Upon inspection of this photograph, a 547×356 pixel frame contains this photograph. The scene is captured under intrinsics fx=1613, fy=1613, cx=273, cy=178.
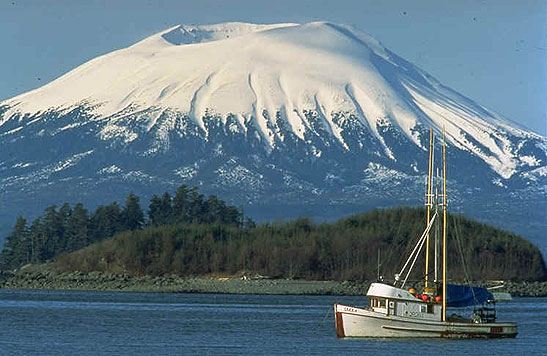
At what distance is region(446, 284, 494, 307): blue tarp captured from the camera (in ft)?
214

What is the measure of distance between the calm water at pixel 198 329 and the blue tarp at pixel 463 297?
2.09 m

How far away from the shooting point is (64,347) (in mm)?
59281

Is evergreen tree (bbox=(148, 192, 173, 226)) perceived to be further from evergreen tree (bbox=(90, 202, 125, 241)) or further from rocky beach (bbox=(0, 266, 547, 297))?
rocky beach (bbox=(0, 266, 547, 297))

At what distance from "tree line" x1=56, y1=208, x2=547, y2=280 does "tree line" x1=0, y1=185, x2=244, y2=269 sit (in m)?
11.3

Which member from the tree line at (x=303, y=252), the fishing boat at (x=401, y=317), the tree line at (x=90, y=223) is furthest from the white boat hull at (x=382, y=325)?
the tree line at (x=90, y=223)

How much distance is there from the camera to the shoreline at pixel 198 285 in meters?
114

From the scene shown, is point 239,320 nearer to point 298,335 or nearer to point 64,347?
point 298,335

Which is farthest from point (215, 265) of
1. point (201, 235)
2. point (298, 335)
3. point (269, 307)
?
point (298, 335)

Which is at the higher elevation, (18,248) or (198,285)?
(18,248)

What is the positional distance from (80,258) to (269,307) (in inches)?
1639

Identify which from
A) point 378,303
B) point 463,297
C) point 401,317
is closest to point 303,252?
point 463,297

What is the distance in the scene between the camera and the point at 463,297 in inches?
2579

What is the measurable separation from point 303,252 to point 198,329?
2284 inches

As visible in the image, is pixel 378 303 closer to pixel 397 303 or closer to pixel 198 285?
pixel 397 303
